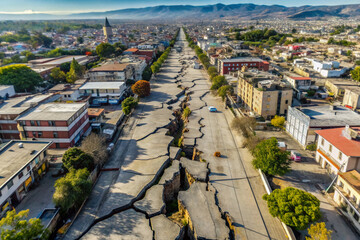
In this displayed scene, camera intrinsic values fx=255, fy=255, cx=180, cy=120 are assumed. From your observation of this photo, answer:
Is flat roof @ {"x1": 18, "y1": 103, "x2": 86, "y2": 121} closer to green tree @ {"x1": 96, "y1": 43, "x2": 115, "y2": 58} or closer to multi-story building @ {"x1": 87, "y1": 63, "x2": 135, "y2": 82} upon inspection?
multi-story building @ {"x1": 87, "y1": 63, "x2": 135, "y2": 82}

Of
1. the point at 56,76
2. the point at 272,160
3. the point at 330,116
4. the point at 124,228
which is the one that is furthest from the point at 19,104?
the point at 330,116

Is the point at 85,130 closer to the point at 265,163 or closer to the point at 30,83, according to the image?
the point at 265,163

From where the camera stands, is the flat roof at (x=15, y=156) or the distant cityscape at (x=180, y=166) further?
the flat roof at (x=15, y=156)

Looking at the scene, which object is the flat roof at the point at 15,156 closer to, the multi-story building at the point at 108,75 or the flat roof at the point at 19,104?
the flat roof at the point at 19,104

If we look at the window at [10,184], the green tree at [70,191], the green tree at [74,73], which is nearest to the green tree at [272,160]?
the green tree at [70,191]

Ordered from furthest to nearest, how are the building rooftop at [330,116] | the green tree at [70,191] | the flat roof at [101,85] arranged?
1. the flat roof at [101,85]
2. the building rooftop at [330,116]
3. the green tree at [70,191]

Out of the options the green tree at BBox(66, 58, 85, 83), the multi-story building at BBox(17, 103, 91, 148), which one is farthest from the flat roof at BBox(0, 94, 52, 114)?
the green tree at BBox(66, 58, 85, 83)
